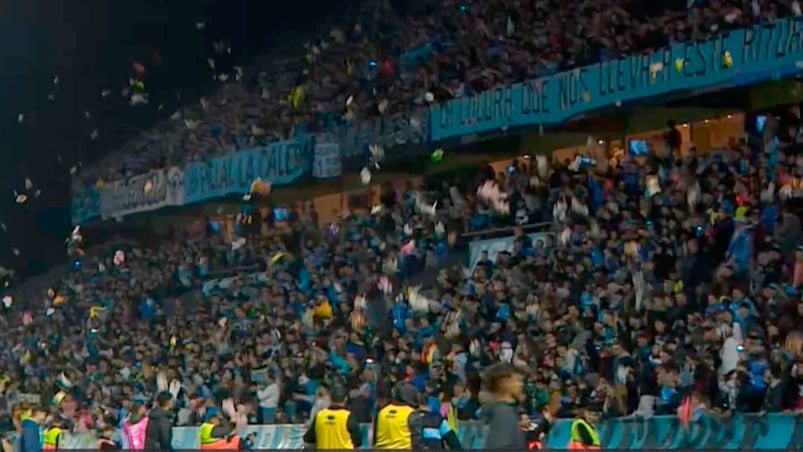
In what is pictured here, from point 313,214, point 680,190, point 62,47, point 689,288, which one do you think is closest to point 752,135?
point 680,190

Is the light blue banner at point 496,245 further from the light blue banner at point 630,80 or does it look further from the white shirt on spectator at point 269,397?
the white shirt on spectator at point 269,397

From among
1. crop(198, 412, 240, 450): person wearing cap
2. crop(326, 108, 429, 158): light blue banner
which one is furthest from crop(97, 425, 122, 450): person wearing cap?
crop(326, 108, 429, 158): light blue banner

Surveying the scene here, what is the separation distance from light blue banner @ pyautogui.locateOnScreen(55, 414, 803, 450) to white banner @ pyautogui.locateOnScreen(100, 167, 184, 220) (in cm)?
1359

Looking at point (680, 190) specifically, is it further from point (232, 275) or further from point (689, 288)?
point (232, 275)

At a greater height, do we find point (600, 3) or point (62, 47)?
point (62, 47)

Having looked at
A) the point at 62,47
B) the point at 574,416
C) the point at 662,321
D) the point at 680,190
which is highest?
the point at 62,47

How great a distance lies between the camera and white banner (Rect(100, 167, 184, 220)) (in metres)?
26.1

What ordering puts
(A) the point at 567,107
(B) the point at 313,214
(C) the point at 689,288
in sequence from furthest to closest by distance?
1. (B) the point at 313,214
2. (A) the point at 567,107
3. (C) the point at 689,288

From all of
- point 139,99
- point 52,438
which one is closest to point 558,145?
point 52,438

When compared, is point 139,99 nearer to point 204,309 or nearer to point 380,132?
point 204,309

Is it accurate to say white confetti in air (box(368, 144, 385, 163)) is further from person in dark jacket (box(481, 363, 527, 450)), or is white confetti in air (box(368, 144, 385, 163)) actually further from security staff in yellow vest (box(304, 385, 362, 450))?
person in dark jacket (box(481, 363, 527, 450))

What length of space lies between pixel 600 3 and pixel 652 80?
259 centimetres

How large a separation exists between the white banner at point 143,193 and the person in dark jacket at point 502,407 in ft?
66.6

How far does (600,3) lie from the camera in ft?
59.0
